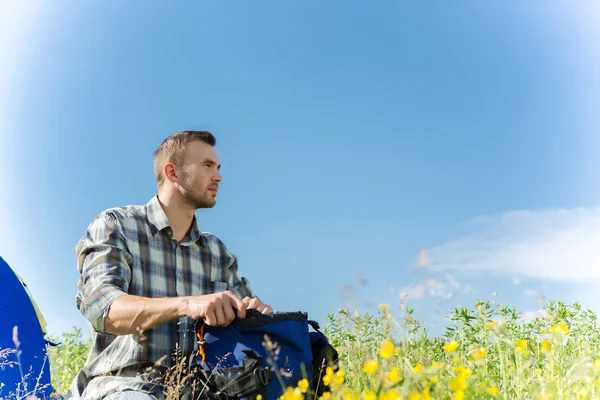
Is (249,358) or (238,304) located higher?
(238,304)

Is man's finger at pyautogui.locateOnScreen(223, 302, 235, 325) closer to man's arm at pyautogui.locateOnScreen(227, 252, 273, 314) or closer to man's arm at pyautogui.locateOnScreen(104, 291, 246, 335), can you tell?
man's arm at pyautogui.locateOnScreen(104, 291, 246, 335)

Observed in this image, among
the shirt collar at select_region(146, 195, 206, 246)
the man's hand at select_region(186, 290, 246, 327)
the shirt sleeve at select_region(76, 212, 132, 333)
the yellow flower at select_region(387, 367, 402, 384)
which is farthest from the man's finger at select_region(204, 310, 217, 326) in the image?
the yellow flower at select_region(387, 367, 402, 384)

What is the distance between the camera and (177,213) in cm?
324

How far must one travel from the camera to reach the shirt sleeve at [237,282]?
11.4 feet

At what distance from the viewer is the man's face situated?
10.7 ft

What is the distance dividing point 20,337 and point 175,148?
1.63 m

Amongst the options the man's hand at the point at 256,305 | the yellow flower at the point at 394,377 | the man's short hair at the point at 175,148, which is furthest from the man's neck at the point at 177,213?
the yellow flower at the point at 394,377

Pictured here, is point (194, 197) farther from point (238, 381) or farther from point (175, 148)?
point (238, 381)

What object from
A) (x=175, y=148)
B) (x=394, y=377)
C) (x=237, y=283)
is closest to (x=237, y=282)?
(x=237, y=283)

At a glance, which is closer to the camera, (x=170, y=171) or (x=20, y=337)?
(x=170, y=171)

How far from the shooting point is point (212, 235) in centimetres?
354

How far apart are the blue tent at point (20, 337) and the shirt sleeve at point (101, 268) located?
1257 millimetres

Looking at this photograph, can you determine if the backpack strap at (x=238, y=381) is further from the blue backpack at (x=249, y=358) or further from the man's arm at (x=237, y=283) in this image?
the man's arm at (x=237, y=283)

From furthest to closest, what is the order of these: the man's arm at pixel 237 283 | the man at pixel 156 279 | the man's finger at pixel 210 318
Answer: the man's arm at pixel 237 283 → the man at pixel 156 279 → the man's finger at pixel 210 318
